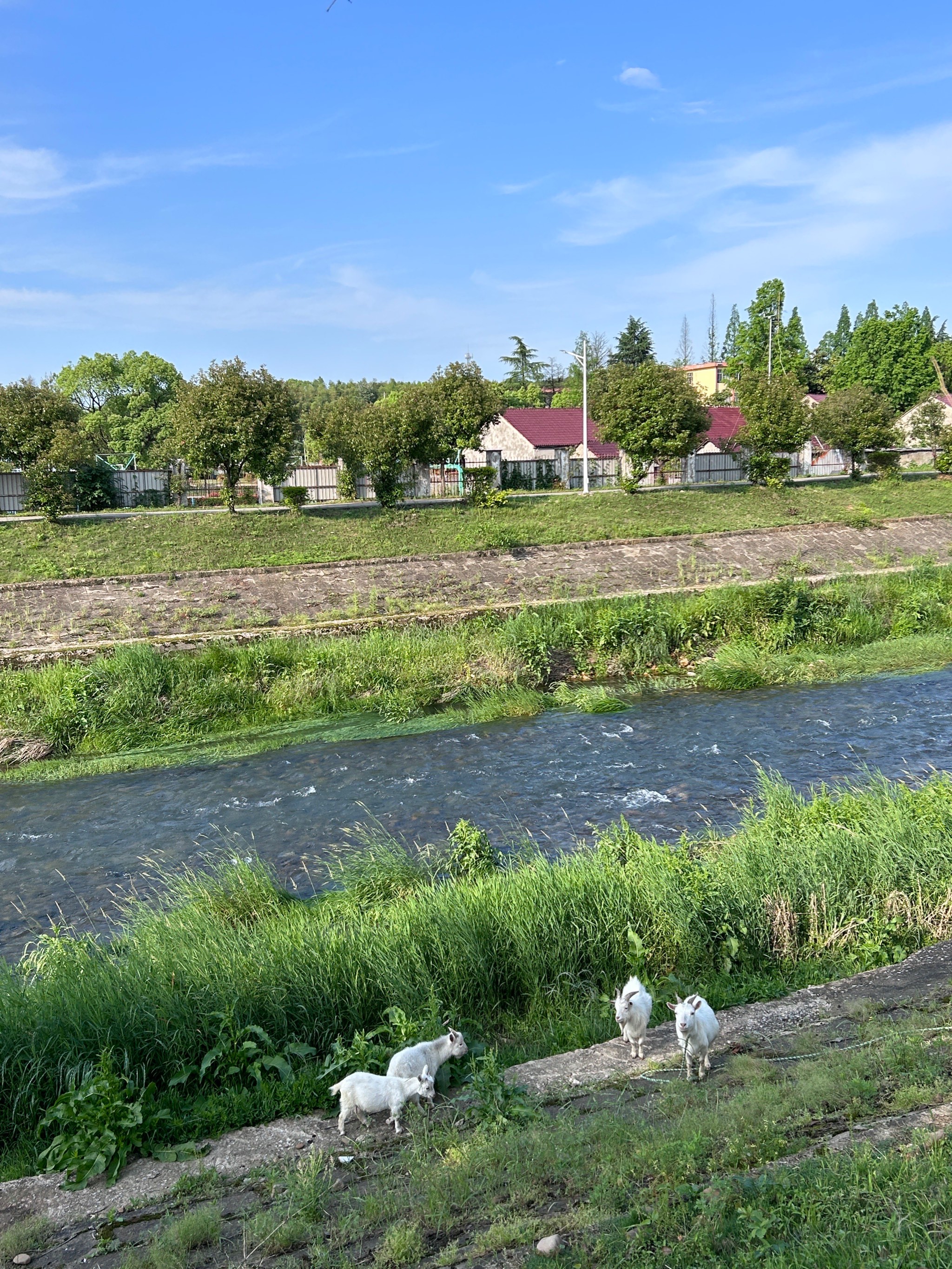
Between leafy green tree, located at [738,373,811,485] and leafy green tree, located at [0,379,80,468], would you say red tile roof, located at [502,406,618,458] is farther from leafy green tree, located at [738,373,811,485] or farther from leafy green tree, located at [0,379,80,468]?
leafy green tree, located at [0,379,80,468]

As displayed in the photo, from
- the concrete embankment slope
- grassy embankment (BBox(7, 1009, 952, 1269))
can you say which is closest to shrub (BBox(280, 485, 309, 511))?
the concrete embankment slope

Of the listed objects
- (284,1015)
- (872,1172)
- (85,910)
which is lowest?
(85,910)

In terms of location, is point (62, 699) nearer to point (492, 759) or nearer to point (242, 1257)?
point (492, 759)

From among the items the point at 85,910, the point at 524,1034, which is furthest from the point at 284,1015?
the point at 85,910

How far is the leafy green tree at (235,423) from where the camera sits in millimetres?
33344

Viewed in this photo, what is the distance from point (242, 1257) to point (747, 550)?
31.6 m

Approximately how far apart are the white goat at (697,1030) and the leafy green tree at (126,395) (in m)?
63.4

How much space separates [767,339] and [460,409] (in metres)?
49.3

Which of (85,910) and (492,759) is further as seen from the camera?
(492,759)

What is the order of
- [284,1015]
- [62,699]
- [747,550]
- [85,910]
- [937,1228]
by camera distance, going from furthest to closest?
[747,550] → [62,699] → [85,910] → [284,1015] → [937,1228]

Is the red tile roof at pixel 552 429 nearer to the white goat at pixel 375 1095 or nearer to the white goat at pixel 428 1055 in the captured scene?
the white goat at pixel 428 1055

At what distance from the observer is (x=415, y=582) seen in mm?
28391

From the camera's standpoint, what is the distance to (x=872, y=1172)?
174 inches

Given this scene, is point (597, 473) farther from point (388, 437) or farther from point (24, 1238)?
point (24, 1238)
